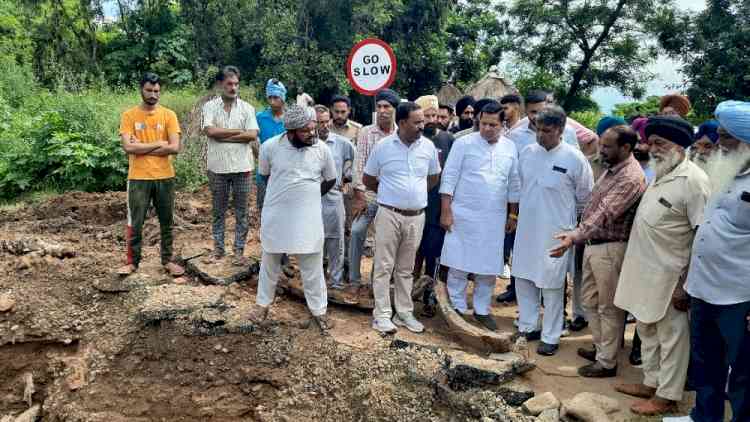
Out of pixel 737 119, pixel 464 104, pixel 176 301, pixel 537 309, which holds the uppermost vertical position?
pixel 737 119

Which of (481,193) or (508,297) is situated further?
(508,297)

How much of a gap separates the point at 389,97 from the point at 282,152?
117 centimetres

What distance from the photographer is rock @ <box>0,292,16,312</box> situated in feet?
16.8

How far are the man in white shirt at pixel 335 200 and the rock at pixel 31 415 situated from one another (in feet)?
8.59

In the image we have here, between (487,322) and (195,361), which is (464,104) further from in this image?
(195,361)

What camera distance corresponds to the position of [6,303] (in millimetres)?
5141

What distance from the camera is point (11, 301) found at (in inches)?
203

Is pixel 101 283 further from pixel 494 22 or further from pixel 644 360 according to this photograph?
pixel 494 22

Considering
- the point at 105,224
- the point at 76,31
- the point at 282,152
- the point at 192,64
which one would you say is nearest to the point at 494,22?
the point at 192,64

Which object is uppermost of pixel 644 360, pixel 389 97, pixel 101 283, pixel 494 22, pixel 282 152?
pixel 494 22

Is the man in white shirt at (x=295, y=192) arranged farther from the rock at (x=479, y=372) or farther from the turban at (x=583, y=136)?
the turban at (x=583, y=136)

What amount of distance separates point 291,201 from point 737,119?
9.90ft

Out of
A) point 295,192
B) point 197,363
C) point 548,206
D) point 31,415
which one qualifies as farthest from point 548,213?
point 31,415

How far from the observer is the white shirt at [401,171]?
4539mm
